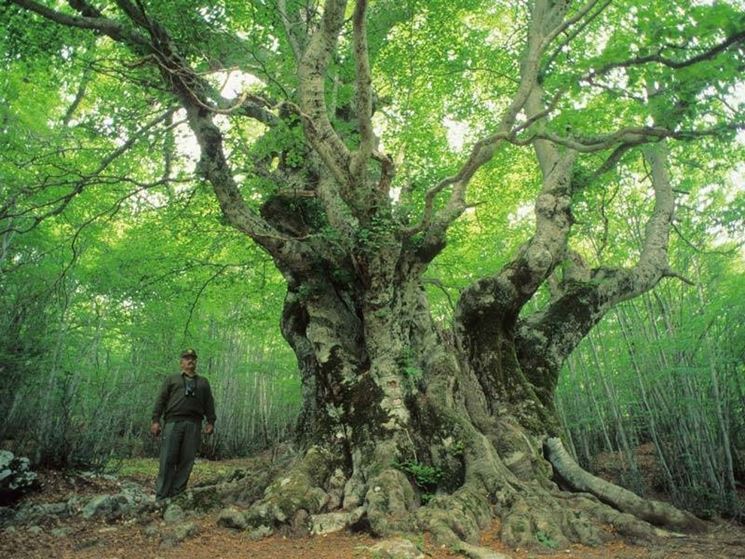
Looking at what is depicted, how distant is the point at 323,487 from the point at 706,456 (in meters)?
4.96

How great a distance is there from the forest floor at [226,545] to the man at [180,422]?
599mm

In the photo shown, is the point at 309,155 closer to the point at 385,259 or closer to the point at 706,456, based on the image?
the point at 385,259

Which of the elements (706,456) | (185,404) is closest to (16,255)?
(185,404)

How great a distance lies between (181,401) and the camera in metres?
5.55

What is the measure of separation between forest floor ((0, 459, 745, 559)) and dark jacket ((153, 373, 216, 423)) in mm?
1063

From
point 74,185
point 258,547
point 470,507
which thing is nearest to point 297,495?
point 258,547

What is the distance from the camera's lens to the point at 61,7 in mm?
9875

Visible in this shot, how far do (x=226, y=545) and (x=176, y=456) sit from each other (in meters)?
1.95

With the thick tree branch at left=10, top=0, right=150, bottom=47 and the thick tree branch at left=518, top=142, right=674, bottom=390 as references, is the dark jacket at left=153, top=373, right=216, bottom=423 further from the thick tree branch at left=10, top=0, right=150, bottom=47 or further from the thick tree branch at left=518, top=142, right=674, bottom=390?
the thick tree branch at left=518, top=142, right=674, bottom=390

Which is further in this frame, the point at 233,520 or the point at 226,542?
the point at 233,520

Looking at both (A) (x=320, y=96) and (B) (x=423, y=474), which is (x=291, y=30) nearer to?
(A) (x=320, y=96)

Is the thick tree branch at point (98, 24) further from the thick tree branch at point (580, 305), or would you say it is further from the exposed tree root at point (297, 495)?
the thick tree branch at point (580, 305)

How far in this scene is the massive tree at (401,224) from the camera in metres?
4.30

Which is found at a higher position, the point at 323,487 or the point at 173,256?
the point at 173,256
